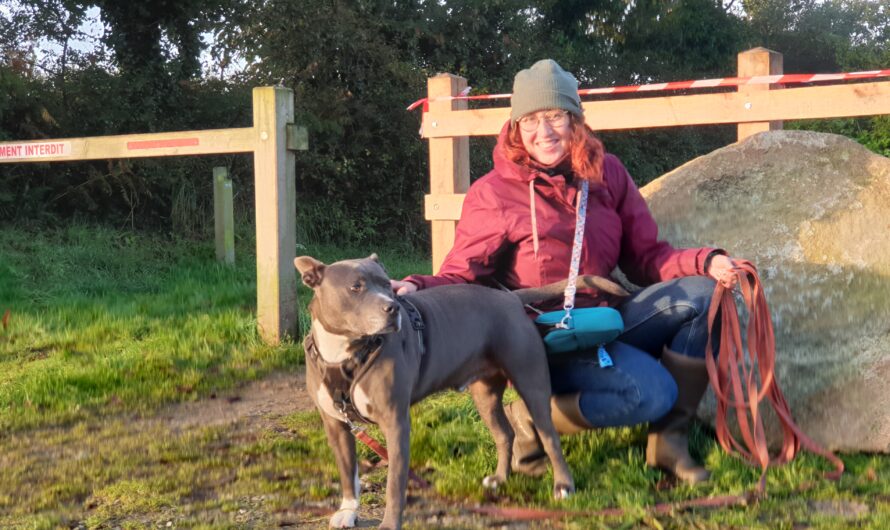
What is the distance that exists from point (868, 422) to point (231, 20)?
1108 cm

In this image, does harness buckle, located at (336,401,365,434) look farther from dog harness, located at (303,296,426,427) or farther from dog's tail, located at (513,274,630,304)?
dog's tail, located at (513,274,630,304)

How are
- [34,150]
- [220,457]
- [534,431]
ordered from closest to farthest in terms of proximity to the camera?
[534,431]
[220,457]
[34,150]

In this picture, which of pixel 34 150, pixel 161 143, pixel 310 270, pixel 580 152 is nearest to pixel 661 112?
pixel 580 152

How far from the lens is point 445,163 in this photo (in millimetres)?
6258

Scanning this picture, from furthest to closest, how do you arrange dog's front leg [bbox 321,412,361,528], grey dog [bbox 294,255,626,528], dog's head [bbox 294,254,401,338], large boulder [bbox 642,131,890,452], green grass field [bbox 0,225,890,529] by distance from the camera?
large boulder [bbox 642,131,890,452] < green grass field [bbox 0,225,890,529] < dog's front leg [bbox 321,412,361,528] < grey dog [bbox 294,255,626,528] < dog's head [bbox 294,254,401,338]

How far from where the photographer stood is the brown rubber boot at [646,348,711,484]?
13.1 ft

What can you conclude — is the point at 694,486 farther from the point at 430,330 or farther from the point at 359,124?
the point at 359,124

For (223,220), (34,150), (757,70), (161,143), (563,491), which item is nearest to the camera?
(563,491)

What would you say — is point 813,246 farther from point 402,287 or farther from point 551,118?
point 402,287

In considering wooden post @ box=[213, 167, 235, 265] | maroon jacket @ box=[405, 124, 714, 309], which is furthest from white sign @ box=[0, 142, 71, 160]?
maroon jacket @ box=[405, 124, 714, 309]

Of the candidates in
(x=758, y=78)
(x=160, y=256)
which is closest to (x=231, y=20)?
(x=160, y=256)

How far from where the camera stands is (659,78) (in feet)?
68.4

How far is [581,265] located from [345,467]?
128cm

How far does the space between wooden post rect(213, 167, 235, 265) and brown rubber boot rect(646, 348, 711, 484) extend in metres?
7.38
